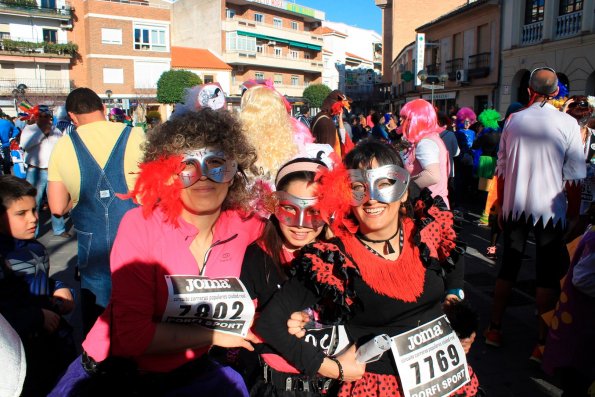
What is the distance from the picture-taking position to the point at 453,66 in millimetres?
26891

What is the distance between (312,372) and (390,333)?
366mm

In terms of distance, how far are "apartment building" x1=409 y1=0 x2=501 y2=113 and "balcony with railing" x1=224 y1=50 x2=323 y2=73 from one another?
75.1 ft

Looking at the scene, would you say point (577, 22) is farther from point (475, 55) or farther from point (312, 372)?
point (312, 372)

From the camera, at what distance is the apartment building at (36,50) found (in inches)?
1451

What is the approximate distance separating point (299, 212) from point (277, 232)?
0.17 m

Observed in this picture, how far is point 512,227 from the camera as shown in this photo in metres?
3.72

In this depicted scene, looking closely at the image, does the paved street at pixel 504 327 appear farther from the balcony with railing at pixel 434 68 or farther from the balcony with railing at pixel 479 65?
the balcony with railing at pixel 434 68

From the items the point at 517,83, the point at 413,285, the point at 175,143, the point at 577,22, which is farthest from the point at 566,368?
the point at 517,83

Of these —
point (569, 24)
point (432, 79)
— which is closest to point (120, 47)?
point (432, 79)

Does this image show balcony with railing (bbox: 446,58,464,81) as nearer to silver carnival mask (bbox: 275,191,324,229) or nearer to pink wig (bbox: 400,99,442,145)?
pink wig (bbox: 400,99,442,145)

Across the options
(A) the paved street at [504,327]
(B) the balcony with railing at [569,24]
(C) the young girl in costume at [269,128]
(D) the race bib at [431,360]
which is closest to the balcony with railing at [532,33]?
(B) the balcony with railing at [569,24]

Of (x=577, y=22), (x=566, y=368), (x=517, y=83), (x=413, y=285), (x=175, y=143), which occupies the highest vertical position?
(x=577, y=22)

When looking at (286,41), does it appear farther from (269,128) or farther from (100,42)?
(269,128)

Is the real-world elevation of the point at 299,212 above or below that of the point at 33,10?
below
